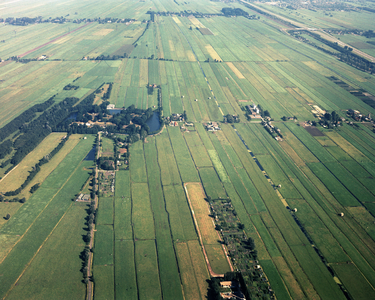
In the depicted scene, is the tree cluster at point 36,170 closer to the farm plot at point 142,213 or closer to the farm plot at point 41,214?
the farm plot at point 41,214

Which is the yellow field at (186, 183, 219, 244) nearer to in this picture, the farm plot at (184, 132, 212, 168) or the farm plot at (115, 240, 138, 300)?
the farm plot at (184, 132, 212, 168)

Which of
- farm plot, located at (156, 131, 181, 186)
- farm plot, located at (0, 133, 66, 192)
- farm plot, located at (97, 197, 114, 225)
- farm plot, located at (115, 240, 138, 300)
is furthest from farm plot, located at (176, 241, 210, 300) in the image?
farm plot, located at (0, 133, 66, 192)

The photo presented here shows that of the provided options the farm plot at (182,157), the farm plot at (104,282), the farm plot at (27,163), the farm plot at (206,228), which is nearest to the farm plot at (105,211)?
the farm plot at (104,282)

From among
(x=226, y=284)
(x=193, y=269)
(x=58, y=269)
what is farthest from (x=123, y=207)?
(x=226, y=284)

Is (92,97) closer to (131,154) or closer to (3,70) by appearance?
(131,154)

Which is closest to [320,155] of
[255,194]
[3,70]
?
[255,194]
